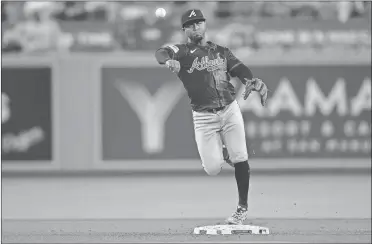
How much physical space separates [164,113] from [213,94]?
5.91 m

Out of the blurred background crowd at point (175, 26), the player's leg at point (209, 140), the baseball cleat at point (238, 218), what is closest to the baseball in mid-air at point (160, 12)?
the player's leg at point (209, 140)

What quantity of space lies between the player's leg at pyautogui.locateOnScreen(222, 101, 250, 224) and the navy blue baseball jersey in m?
0.14

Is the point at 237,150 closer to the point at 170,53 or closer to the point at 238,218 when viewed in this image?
the point at 238,218

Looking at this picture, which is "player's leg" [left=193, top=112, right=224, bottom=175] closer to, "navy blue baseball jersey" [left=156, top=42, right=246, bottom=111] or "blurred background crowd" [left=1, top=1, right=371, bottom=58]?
"navy blue baseball jersey" [left=156, top=42, right=246, bottom=111]

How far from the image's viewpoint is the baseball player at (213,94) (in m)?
7.26

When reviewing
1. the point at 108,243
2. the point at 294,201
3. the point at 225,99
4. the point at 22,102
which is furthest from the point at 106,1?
the point at 108,243

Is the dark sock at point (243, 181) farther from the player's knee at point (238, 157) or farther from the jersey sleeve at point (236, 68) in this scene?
the jersey sleeve at point (236, 68)

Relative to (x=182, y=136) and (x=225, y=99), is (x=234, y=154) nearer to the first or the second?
(x=225, y=99)

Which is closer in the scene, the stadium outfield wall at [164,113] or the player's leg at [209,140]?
the player's leg at [209,140]

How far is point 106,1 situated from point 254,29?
2.42m

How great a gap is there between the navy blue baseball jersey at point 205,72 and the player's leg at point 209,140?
10cm

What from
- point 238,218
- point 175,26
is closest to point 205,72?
point 238,218

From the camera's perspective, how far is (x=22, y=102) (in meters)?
13.2

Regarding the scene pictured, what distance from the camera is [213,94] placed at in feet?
24.0
